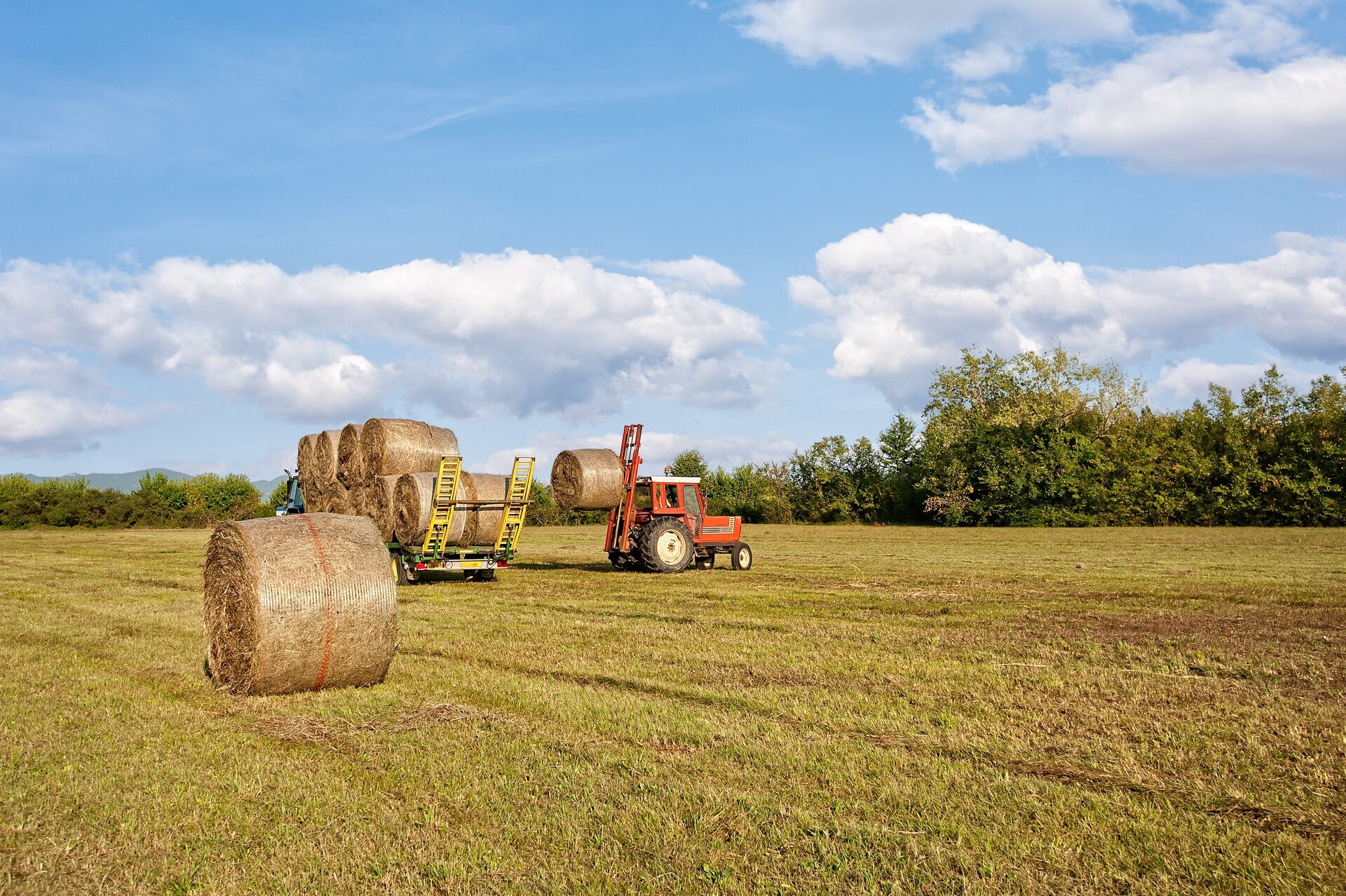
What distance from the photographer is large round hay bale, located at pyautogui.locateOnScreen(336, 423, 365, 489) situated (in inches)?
775

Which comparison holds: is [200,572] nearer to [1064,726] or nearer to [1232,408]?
[1064,726]

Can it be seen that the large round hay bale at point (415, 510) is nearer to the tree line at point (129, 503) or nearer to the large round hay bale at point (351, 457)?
the large round hay bale at point (351, 457)

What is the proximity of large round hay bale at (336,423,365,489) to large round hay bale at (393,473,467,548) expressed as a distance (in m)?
1.25

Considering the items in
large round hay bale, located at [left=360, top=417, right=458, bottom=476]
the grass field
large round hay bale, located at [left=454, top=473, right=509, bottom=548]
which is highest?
large round hay bale, located at [left=360, top=417, right=458, bottom=476]

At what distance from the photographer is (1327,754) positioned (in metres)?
6.50

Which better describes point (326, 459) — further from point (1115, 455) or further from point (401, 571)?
point (1115, 455)

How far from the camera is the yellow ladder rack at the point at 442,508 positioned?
18.3 metres

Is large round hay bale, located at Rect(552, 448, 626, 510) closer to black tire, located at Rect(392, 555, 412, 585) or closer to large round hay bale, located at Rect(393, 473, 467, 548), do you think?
large round hay bale, located at Rect(393, 473, 467, 548)

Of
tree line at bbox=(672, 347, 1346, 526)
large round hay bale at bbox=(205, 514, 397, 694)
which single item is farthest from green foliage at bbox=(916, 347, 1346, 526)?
large round hay bale at bbox=(205, 514, 397, 694)

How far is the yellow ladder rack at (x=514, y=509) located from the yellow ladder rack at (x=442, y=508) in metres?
1.05

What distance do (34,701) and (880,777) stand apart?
679cm

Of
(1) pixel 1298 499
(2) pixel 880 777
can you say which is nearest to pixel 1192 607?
(2) pixel 880 777

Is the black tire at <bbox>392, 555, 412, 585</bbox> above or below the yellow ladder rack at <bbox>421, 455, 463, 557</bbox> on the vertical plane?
below

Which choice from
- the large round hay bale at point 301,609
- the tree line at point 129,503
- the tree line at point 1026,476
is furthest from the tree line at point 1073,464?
the large round hay bale at point 301,609
